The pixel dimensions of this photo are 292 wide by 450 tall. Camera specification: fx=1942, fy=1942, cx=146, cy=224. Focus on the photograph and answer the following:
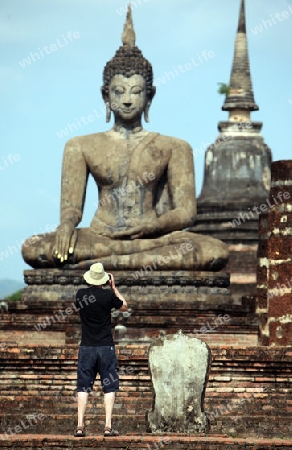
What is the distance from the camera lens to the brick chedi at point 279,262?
19531 millimetres

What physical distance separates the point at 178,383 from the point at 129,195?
10141mm

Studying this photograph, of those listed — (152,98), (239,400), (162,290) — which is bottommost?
(239,400)

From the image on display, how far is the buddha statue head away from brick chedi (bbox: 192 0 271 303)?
29.6 ft

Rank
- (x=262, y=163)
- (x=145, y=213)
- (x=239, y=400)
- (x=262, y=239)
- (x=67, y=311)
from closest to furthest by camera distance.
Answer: (x=239, y=400)
(x=262, y=239)
(x=67, y=311)
(x=145, y=213)
(x=262, y=163)

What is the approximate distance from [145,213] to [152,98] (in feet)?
4.93

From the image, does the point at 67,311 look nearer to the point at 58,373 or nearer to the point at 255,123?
the point at 58,373

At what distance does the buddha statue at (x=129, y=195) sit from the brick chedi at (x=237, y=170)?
8.90 m

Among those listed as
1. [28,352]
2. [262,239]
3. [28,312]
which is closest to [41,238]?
[28,312]

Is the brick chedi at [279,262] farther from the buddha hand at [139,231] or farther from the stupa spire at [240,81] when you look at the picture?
the stupa spire at [240,81]

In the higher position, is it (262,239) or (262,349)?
(262,239)

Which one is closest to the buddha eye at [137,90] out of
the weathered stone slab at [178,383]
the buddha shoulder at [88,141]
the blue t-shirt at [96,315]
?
the buddha shoulder at [88,141]

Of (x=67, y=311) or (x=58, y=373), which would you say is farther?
(x=67, y=311)

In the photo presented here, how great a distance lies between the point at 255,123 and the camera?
3728 cm

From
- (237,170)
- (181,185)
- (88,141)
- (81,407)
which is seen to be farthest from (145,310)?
(237,170)
